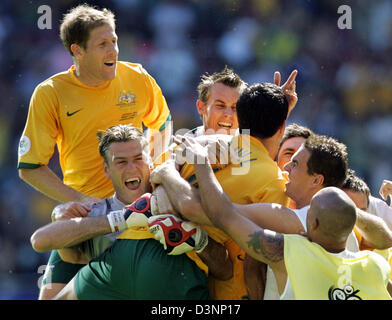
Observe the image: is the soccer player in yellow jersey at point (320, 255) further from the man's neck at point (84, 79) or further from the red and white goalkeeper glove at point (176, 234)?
the man's neck at point (84, 79)

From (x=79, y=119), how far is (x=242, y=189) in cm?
177

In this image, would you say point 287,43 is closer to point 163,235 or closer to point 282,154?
point 282,154

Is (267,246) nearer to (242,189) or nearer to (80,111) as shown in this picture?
(242,189)

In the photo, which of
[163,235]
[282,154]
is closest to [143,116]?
[282,154]

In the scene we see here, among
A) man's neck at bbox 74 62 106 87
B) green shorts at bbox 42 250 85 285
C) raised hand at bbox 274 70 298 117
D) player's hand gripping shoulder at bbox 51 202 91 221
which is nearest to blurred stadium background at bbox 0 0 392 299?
man's neck at bbox 74 62 106 87

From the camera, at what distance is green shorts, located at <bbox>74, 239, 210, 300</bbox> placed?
3.20 meters

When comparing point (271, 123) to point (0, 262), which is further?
point (0, 262)

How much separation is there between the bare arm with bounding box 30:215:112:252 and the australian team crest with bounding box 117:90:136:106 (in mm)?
1612

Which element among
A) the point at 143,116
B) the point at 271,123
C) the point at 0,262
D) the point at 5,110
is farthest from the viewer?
the point at 5,110

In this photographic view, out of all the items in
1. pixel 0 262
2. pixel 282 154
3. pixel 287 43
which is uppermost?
pixel 287 43

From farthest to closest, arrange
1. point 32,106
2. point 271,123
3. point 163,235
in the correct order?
1. point 32,106
2. point 271,123
3. point 163,235

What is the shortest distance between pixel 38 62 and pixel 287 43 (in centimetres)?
414

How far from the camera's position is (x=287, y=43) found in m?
9.74
